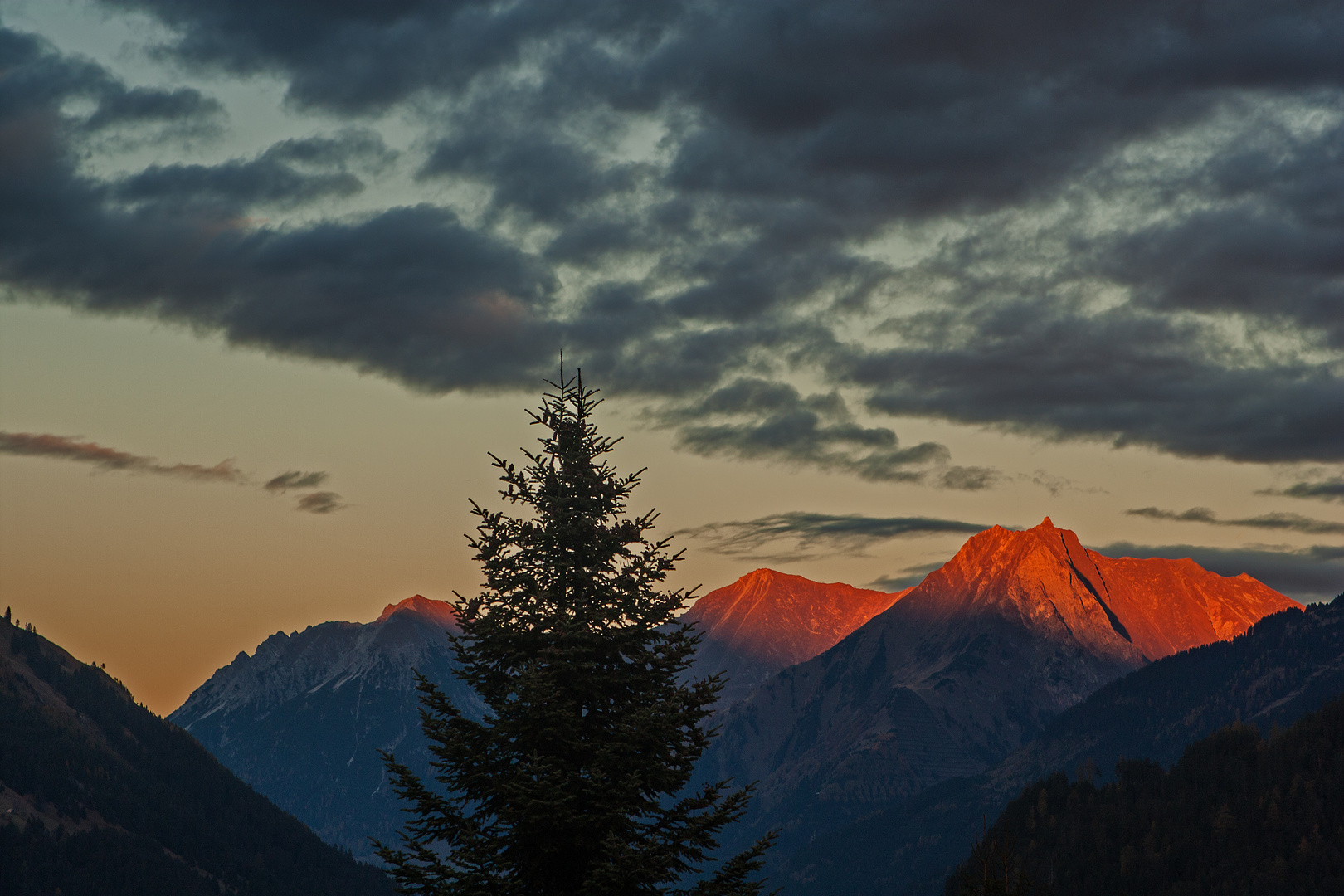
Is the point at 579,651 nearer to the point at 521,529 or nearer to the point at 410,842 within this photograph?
the point at 521,529

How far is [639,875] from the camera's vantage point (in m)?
36.8

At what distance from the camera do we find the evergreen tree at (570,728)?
122 ft

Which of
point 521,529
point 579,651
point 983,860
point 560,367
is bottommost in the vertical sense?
point 983,860

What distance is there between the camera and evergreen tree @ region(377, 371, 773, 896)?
1460 inches

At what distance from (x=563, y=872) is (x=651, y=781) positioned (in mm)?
3875

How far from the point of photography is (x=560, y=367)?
44594mm

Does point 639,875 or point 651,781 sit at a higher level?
point 651,781

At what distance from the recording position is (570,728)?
38.8 metres

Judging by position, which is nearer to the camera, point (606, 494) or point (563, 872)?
point (563, 872)

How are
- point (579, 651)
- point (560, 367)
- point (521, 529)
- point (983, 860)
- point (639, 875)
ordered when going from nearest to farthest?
point (639, 875)
point (579, 651)
point (521, 529)
point (560, 367)
point (983, 860)

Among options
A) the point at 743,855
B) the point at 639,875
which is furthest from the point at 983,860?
the point at 639,875

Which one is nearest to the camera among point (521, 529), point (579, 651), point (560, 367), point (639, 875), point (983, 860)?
point (639, 875)

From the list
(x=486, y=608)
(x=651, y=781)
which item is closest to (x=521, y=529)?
(x=486, y=608)

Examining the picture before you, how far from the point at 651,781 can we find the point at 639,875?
279cm
